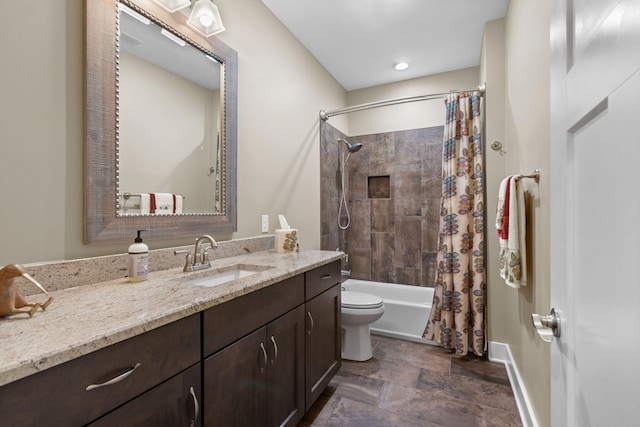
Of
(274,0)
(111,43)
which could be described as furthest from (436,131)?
(111,43)

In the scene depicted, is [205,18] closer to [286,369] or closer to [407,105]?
[286,369]

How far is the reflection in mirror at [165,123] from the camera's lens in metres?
1.24

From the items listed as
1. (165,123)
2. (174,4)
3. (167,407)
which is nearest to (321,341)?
(167,407)

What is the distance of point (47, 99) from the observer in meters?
1.01

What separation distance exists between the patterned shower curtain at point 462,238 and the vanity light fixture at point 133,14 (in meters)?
2.24

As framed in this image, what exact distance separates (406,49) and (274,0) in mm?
1262

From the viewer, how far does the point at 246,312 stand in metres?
1.11

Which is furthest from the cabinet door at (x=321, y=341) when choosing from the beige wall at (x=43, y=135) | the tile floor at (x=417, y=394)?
the beige wall at (x=43, y=135)

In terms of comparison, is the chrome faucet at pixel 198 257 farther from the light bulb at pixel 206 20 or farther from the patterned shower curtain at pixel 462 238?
the patterned shower curtain at pixel 462 238

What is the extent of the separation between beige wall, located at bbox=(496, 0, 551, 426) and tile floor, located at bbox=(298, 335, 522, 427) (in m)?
0.25

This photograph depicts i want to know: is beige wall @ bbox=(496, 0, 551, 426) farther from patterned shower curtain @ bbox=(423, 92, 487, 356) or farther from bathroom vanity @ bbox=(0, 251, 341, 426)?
bathroom vanity @ bbox=(0, 251, 341, 426)

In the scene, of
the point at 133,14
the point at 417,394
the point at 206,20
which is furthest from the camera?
the point at 417,394

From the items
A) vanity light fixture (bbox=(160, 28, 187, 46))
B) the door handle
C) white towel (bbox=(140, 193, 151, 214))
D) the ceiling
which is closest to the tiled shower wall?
the ceiling

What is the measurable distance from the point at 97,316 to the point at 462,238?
240 centimetres
